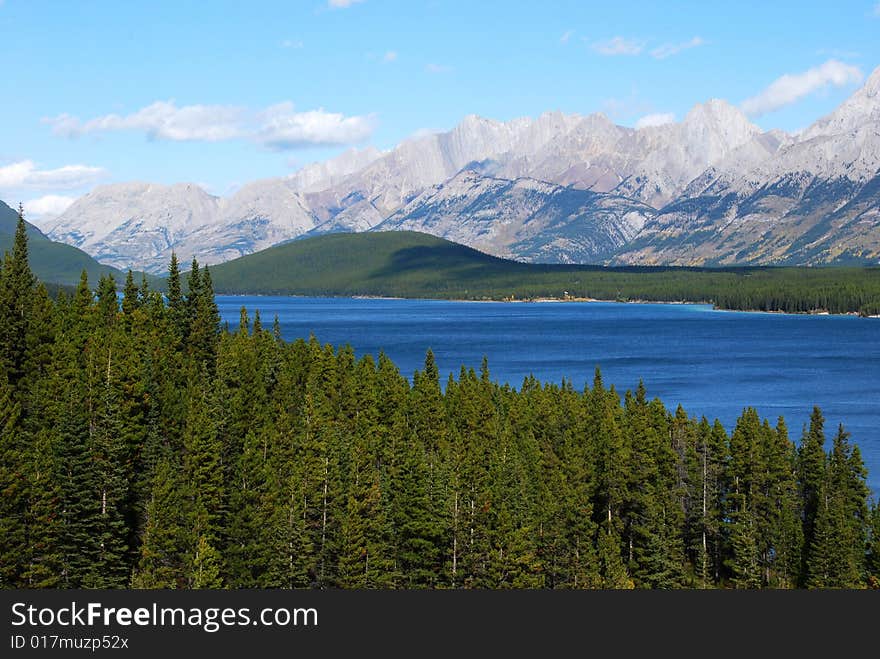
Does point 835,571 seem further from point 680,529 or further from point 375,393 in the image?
point 375,393

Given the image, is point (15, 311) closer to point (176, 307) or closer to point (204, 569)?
point (176, 307)

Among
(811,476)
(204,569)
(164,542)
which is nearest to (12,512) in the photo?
(164,542)

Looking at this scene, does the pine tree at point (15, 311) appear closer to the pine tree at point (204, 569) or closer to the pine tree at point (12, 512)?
the pine tree at point (12, 512)

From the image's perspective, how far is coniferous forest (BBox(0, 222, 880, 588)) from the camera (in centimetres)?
6141

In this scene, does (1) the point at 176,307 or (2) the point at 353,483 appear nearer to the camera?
(2) the point at 353,483

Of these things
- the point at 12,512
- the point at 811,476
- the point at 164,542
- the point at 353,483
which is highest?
the point at 12,512

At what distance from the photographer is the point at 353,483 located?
2776 inches

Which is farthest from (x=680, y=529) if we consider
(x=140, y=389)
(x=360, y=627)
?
(x=360, y=627)

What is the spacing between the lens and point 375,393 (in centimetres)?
10831

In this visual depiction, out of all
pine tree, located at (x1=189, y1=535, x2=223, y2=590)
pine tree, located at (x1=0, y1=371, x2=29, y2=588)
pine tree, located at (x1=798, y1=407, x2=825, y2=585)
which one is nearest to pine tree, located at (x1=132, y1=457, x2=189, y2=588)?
pine tree, located at (x1=189, y1=535, x2=223, y2=590)

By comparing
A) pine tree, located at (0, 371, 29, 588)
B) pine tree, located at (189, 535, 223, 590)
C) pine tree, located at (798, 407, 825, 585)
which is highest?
pine tree, located at (0, 371, 29, 588)

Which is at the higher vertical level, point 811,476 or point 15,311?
point 15,311

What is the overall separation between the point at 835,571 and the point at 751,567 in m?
6.35

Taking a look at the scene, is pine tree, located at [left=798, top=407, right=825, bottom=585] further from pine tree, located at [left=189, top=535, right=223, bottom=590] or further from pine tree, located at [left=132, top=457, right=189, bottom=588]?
pine tree, located at [left=132, top=457, right=189, bottom=588]
